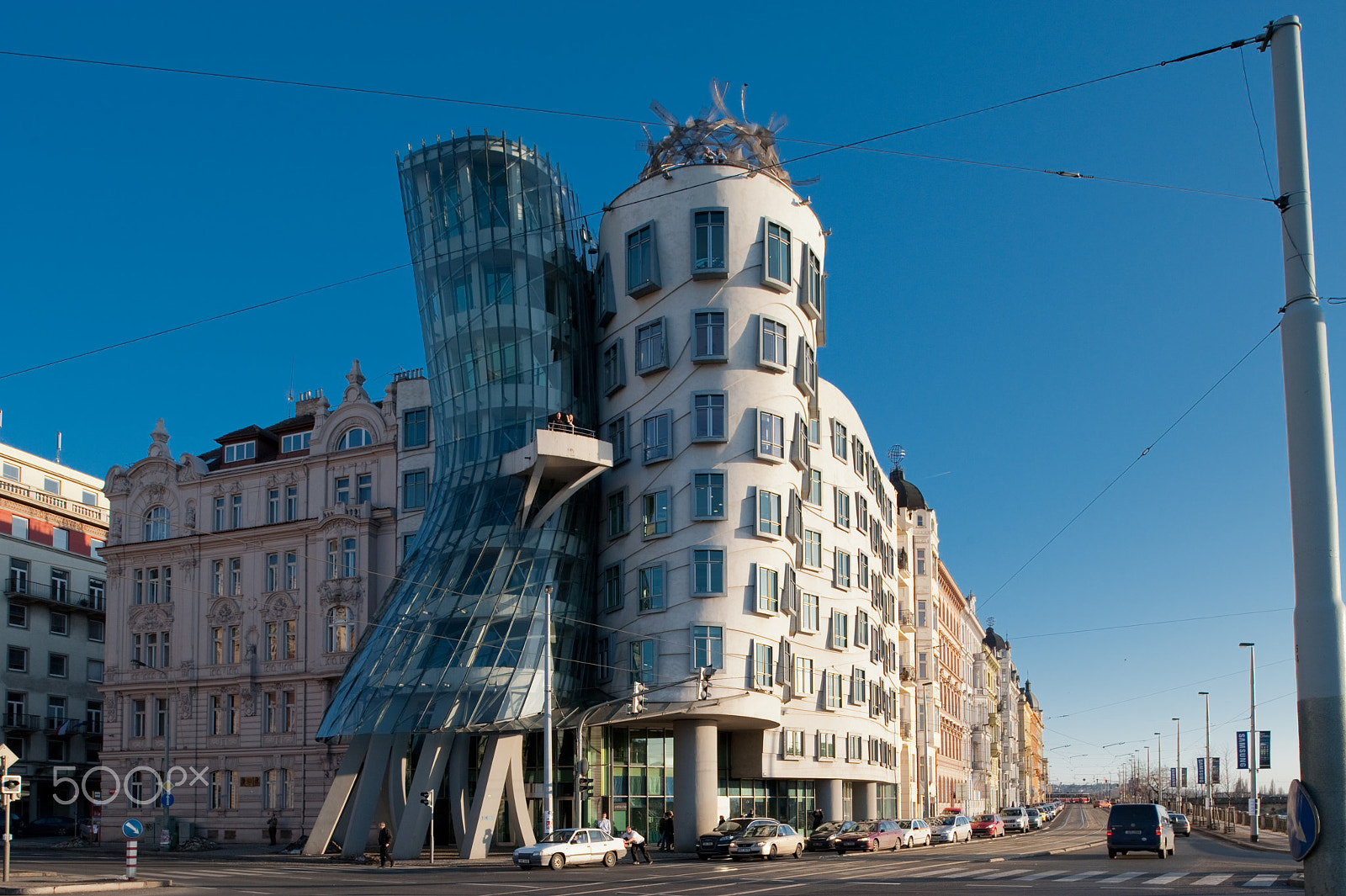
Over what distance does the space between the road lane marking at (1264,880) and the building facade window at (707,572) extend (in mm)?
23946

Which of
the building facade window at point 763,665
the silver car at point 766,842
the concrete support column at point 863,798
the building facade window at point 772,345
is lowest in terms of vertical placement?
the concrete support column at point 863,798

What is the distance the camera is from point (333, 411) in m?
68.1

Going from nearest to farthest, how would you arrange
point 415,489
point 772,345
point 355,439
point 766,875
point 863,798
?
point 766,875
point 772,345
point 415,489
point 863,798
point 355,439

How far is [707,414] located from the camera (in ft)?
172

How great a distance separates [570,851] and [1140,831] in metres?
19.1

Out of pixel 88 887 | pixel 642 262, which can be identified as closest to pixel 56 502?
pixel 642 262

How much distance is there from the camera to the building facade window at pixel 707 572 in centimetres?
5075

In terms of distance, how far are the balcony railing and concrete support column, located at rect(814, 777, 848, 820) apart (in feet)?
163

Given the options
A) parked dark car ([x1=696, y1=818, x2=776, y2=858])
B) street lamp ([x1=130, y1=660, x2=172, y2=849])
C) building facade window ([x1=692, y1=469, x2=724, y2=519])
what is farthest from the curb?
building facade window ([x1=692, y1=469, x2=724, y2=519])

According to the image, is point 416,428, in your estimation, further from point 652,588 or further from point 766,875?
point 766,875

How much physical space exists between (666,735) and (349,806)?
1368 cm

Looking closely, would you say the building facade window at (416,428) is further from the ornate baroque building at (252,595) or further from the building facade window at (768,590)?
the building facade window at (768,590)

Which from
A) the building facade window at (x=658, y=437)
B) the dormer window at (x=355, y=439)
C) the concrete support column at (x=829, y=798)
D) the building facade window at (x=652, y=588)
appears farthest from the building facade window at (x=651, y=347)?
the concrete support column at (x=829, y=798)

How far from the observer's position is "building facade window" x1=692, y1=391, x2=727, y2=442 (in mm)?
52219
